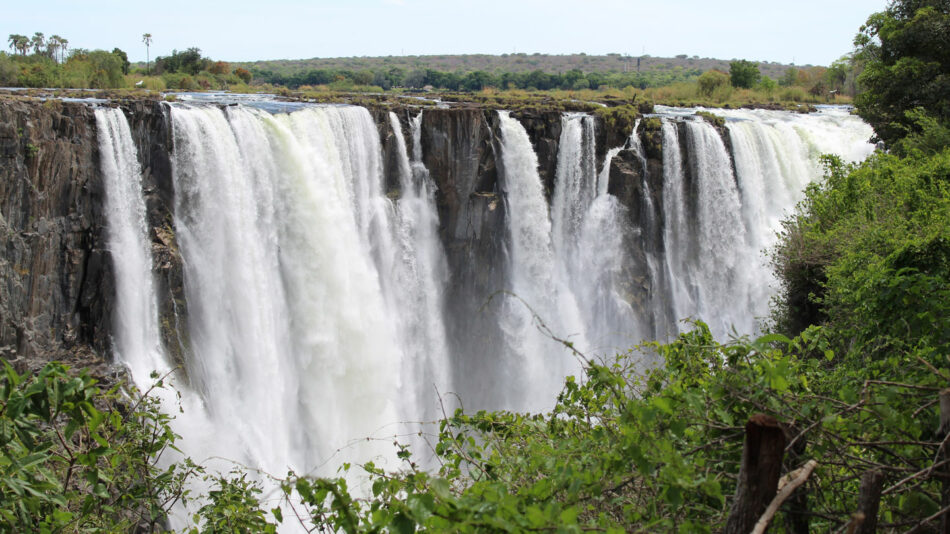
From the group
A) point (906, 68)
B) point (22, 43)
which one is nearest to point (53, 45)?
point (22, 43)

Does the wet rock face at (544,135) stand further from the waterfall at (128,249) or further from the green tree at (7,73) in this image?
the green tree at (7,73)

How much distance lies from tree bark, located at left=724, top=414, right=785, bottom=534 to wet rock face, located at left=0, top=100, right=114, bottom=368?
14.6 meters

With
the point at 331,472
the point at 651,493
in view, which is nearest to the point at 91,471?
the point at 651,493

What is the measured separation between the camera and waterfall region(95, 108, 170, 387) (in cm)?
1568

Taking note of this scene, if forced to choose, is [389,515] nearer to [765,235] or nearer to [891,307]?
[891,307]

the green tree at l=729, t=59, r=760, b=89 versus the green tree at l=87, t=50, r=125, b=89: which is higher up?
the green tree at l=729, t=59, r=760, b=89

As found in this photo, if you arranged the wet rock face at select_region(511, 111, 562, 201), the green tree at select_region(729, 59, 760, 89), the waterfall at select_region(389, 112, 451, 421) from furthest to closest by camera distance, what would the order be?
the green tree at select_region(729, 59, 760, 89)
the wet rock face at select_region(511, 111, 562, 201)
the waterfall at select_region(389, 112, 451, 421)

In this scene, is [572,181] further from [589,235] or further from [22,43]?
[22,43]

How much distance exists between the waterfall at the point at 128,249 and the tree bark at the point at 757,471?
1468 cm

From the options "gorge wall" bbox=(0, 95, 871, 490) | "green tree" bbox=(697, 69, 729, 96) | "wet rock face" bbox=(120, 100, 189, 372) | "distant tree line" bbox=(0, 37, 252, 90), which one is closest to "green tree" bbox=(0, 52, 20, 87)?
"distant tree line" bbox=(0, 37, 252, 90)

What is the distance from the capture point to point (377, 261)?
20.4m

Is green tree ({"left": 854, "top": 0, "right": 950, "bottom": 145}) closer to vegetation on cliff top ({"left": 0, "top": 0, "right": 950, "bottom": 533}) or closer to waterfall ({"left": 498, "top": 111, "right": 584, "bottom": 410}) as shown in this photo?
waterfall ({"left": 498, "top": 111, "right": 584, "bottom": 410})

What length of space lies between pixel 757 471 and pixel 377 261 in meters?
17.6

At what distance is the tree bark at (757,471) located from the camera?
3256 millimetres
